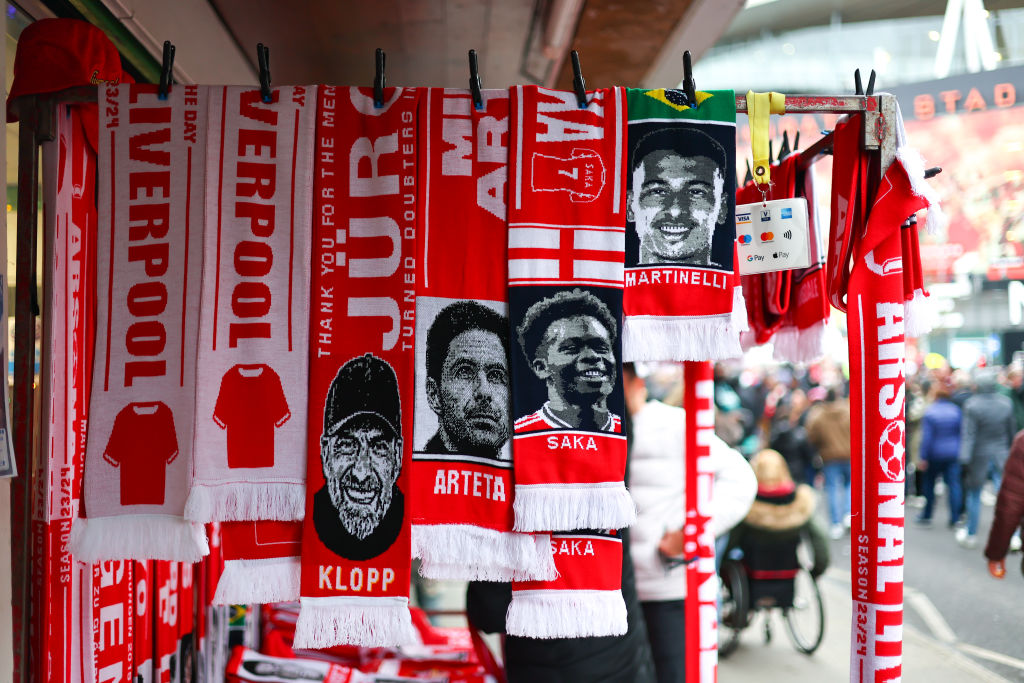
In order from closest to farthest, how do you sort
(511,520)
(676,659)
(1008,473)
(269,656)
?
1. (511,520)
2. (269,656)
3. (676,659)
4. (1008,473)

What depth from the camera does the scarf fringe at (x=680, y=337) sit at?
155cm

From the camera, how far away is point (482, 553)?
4.98ft

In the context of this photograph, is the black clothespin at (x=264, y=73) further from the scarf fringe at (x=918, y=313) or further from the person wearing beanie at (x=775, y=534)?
the person wearing beanie at (x=775, y=534)

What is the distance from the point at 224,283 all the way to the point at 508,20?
2190 millimetres

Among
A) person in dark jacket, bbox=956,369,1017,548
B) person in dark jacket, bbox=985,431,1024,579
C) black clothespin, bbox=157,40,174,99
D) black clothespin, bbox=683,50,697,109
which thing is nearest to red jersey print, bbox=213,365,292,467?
black clothespin, bbox=157,40,174,99

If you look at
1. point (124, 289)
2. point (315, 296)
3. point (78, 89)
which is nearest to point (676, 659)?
point (315, 296)

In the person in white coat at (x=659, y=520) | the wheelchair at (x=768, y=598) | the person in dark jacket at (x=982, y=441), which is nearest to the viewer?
the person in white coat at (x=659, y=520)

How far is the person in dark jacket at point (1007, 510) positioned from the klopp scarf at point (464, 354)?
10.3 feet

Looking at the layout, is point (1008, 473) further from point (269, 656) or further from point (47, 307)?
point (47, 307)

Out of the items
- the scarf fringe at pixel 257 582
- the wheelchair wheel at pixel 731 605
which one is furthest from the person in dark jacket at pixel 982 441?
the scarf fringe at pixel 257 582

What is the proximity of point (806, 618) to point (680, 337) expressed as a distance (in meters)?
3.62

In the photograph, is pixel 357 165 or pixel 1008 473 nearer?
pixel 357 165

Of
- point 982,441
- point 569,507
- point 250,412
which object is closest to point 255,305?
point 250,412

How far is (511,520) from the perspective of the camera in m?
1.52
